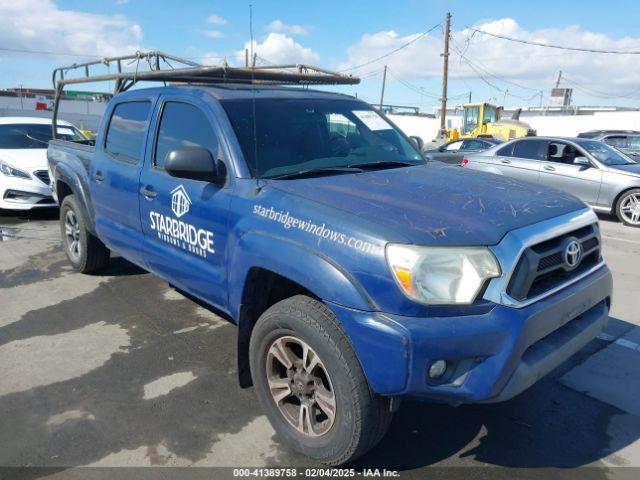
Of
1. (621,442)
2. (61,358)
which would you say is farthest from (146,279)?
(621,442)

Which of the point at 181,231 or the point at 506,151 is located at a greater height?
the point at 506,151

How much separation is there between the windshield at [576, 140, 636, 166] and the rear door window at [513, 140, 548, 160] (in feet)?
2.10

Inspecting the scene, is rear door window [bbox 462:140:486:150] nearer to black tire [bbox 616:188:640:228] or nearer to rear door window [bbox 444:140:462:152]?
rear door window [bbox 444:140:462:152]

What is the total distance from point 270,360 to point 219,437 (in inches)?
22.0

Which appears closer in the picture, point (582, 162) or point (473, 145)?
point (582, 162)

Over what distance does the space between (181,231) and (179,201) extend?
20cm

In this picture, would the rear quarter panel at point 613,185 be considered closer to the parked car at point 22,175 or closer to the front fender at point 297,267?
the front fender at point 297,267

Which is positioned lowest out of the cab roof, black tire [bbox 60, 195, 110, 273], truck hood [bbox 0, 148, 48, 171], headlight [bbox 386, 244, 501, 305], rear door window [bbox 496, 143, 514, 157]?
black tire [bbox 60, 195, 110, 273]

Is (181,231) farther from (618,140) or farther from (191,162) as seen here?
(618,140)

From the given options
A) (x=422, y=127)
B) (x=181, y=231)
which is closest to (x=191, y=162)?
(x=181, y=231)

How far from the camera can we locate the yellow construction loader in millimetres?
25703

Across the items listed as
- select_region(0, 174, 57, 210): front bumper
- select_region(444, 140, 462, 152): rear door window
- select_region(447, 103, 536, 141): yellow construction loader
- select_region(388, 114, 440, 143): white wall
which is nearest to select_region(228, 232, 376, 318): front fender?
select_region(0, 174, 57, 210): front bumper

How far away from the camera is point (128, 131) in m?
4.27

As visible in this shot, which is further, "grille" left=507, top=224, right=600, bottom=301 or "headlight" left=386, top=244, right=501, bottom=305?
"grille" left=507, top=224, right=600, bottom=301
